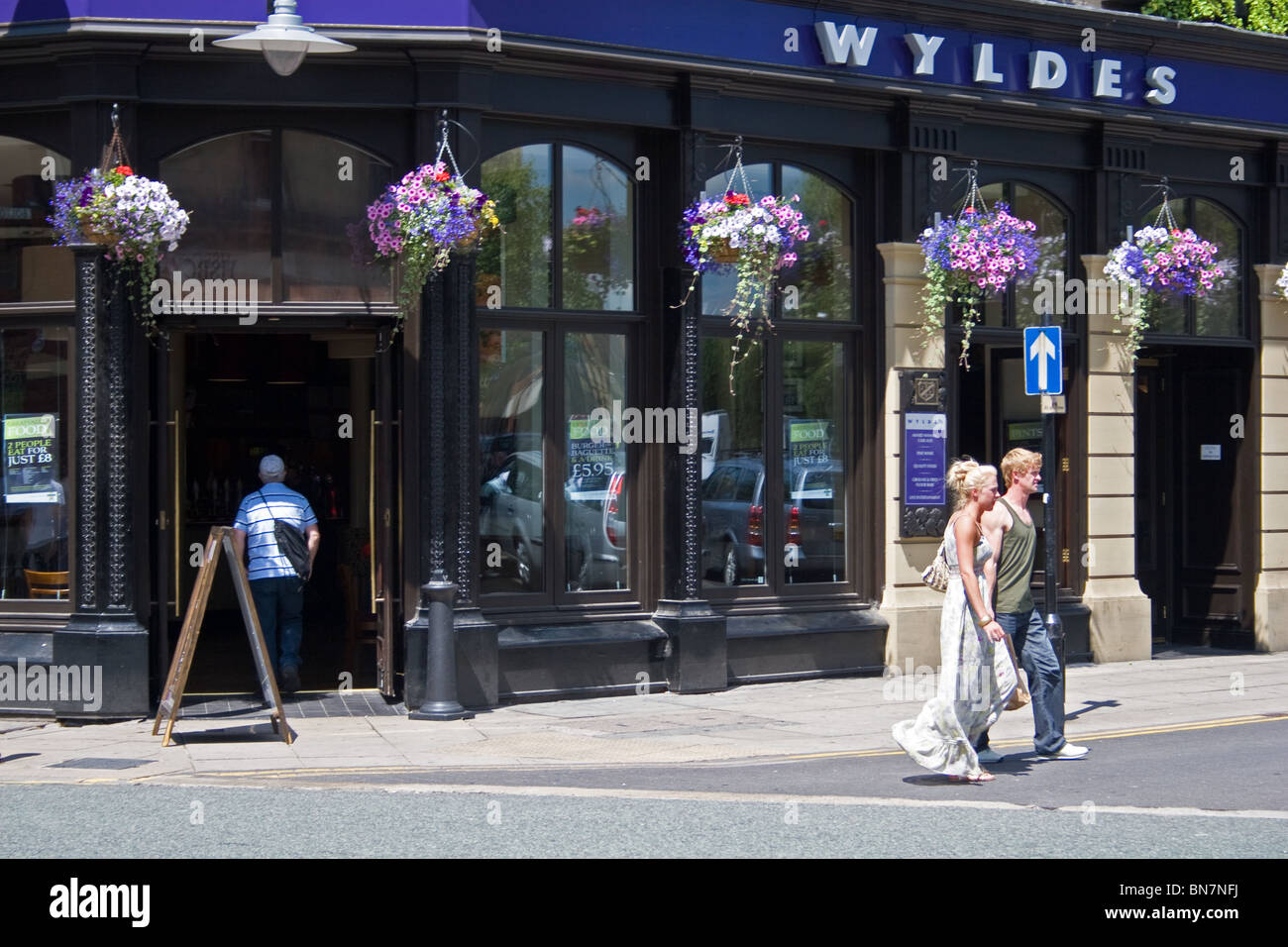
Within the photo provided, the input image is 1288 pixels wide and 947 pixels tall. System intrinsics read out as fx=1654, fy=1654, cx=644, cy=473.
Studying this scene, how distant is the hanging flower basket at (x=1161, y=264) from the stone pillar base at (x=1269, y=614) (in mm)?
3204

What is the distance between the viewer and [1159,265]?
15469 millimetres

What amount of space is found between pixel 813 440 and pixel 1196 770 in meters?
5.60

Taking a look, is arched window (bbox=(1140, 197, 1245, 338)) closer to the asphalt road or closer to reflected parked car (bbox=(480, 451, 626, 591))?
reflected parked car (bbox=(480, 451, 626, 591))

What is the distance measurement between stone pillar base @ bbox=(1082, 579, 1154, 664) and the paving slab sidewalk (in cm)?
126

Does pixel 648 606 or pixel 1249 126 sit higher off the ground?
pixel 1249 126

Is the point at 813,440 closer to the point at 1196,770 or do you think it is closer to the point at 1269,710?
the point at 1269,710

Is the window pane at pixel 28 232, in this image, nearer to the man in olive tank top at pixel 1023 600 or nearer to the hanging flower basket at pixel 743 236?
the hanging flower basket at pixel 743 236

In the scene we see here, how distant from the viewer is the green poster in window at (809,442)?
14836 mm

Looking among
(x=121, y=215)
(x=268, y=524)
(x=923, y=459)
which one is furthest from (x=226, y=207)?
(x=923, y=459)

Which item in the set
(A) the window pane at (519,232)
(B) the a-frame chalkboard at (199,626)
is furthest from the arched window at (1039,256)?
(B) the a-frame chalkboard at (199,626)

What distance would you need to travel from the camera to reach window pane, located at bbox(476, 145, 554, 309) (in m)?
13.3

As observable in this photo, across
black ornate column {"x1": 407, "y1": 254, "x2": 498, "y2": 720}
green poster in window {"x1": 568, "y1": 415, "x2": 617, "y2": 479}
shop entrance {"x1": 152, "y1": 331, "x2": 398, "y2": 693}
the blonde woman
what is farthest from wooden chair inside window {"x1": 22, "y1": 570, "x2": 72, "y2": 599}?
the blonde woman

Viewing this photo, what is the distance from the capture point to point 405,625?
12.8 metres
